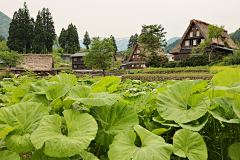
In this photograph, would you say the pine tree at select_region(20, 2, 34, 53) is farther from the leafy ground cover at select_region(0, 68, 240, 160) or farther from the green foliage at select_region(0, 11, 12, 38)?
the green foliage at select_region(0, 11, 12, 38)

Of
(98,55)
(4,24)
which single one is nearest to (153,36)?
(98,55)

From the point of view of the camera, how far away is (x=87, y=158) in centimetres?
60

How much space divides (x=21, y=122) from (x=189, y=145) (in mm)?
708

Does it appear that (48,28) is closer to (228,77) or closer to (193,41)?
(193,41)

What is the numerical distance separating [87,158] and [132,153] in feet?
0.61

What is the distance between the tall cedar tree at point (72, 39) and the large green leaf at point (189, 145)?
2201 inches

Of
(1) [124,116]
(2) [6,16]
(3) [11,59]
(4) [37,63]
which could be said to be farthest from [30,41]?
(2) [6,16]

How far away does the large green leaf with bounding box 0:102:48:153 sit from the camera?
1.73ft

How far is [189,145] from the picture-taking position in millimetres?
623

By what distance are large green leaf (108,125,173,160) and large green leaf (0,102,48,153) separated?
310 mm

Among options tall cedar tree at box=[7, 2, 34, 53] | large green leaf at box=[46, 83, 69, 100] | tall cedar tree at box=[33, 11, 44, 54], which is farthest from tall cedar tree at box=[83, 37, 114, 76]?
large green leaf at box=[46, 83, 69, 100]

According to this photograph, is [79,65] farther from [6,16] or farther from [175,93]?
[6,16]

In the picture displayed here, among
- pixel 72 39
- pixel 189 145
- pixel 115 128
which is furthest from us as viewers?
pixel 72 39

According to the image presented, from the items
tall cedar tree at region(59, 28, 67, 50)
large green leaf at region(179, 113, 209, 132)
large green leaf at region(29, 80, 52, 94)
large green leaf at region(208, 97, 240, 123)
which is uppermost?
tall cedar tree at region(59, 28, 67, 50)
